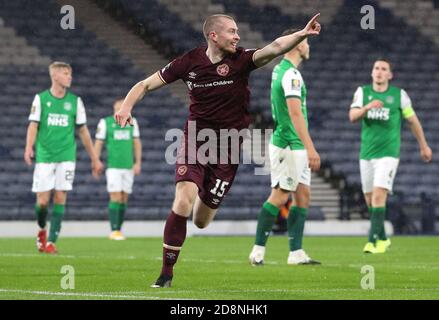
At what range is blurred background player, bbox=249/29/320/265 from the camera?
33.4 ft

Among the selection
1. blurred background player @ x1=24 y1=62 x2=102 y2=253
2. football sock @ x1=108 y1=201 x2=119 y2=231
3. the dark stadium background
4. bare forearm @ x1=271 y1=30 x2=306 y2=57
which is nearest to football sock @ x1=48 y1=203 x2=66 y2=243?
blurred background player @ x1=24 y1=62 x2=102 y2=253

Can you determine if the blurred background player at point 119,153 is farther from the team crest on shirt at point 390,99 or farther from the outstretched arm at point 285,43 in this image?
the outstretched arm at point 285,43

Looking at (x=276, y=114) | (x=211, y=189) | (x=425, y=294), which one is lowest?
(x=425, y=294)

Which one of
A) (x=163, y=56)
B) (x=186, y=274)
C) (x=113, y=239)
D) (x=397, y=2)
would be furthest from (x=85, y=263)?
(x=397, y=2)

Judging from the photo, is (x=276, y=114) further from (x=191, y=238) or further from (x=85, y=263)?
(x=191, y=238)

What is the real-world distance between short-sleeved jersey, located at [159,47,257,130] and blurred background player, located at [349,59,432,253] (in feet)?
16.6

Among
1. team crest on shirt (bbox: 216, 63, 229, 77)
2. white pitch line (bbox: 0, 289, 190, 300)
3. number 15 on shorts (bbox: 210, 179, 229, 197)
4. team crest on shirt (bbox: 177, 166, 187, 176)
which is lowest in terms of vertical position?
white pitch line (bbox: 0, 289, 190, 300)

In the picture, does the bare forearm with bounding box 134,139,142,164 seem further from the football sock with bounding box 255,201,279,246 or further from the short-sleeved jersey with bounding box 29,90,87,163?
the football sock with bounding box 255,201,279,246

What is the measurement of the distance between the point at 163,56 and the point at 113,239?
788cm

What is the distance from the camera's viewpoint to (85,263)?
10.7 m

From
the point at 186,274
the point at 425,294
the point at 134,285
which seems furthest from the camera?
the point at 186,274

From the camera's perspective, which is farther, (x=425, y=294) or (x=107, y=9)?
(x=107, y=9)

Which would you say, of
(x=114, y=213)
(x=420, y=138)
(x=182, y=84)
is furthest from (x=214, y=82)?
(x=182, y=84)

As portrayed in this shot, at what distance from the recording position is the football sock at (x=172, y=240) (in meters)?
7.68
